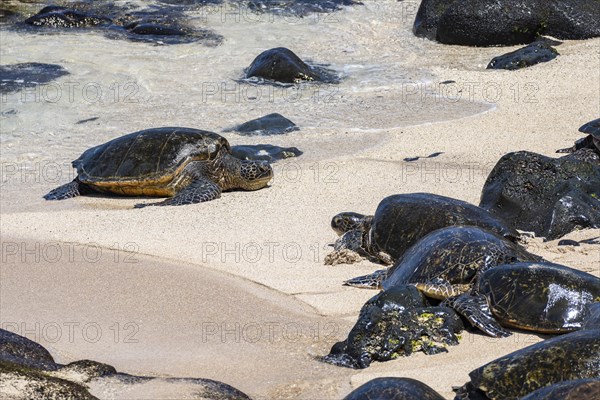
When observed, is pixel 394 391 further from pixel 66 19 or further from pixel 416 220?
pixel 66 19

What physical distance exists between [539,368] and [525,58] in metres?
9.68

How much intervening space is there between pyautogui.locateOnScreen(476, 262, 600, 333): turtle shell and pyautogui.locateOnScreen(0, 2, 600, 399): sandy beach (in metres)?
0.14

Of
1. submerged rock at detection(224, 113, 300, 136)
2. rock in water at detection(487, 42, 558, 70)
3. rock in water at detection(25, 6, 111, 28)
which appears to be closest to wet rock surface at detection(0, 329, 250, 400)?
submerged rock at detection(224, 113, 300, 136)

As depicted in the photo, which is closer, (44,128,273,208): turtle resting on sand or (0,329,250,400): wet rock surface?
(0,329,250,400): wet rock surface

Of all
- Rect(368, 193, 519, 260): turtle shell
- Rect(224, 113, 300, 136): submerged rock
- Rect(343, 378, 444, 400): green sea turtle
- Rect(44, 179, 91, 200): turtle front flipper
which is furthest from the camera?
Rect(224, 113, 300, 136): submerged rock

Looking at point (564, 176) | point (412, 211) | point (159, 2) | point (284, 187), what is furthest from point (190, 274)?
point (159, 2)

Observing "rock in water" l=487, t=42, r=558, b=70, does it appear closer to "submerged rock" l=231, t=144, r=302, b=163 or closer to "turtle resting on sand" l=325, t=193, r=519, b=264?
"submerged rock" l=231, t=144, r=302, b=163

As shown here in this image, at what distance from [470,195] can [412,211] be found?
147 centimetres

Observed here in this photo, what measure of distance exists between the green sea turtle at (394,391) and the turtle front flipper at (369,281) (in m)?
2.16

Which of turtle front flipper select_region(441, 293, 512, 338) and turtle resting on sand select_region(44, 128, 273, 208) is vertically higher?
turtle front flipper select_region(441, 293, 512, 338)

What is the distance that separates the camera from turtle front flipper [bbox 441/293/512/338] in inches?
197

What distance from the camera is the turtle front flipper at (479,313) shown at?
499cm

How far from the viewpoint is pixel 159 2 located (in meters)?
19.0

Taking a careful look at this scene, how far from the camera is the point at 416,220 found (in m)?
6.51
